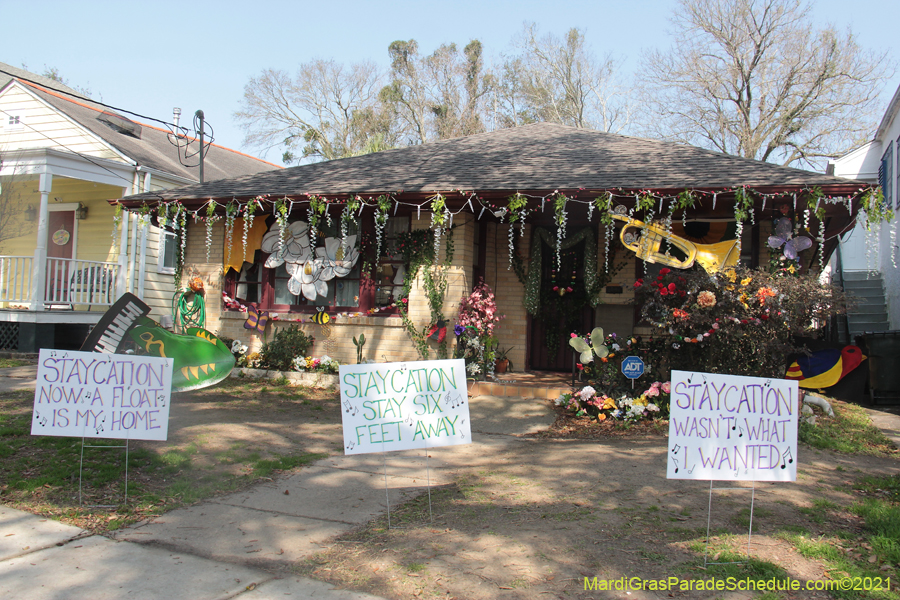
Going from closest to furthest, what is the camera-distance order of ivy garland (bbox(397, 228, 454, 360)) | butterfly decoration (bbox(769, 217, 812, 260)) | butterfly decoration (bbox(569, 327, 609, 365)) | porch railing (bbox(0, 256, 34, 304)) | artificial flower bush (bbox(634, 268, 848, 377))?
artificial flower bush (bbox(634, 268, 848, 377)) → butterfly decoration (bbox(569, 327, 609, 365)) → butterfly decoration (bbox(769, 217, 812, 260)) → ivy garland (bbox(397, 228, 454, 360)) → porch railing (bbox(0, 256, 34, 304))

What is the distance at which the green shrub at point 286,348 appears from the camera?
1003cm

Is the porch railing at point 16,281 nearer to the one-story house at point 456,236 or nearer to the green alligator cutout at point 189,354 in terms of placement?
the one-story house at point 456,236

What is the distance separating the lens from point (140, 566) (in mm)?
3414

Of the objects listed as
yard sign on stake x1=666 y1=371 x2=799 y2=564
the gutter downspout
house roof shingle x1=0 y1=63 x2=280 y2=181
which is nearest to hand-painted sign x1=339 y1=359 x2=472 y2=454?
yard sign on stake x1=666 y1=371 x2=799 y2=564

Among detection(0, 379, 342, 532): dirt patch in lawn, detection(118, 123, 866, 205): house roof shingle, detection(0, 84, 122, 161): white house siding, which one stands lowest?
detection(0, 379, 342, 532): dirt patch in lawn

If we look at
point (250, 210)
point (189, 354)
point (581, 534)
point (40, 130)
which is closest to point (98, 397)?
point (581, 534)

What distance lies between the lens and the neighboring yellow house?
12.4m

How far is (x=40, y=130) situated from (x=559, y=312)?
12.6m

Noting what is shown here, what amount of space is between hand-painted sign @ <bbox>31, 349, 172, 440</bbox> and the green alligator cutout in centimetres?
367

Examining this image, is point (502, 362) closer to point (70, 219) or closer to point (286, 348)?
point (286, 348)

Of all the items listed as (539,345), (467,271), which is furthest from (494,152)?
(539,345)

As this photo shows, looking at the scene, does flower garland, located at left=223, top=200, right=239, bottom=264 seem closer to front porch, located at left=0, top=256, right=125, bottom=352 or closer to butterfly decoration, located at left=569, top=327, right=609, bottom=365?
front porch, located at left=0, top=256, right=125, bottom=352

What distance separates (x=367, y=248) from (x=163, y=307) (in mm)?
7420

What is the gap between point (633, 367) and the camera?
7.41 metres
